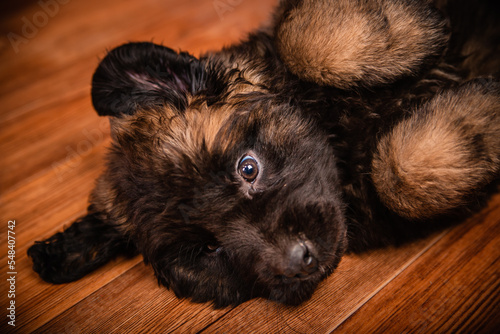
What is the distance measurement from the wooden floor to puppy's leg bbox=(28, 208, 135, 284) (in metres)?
0.12

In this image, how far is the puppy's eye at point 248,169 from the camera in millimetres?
1446

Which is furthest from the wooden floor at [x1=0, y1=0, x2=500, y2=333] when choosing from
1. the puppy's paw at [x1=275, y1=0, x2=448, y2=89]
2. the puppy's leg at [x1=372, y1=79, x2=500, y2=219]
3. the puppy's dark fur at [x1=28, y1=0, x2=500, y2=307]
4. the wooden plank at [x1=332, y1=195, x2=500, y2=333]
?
the puppy's paw at [x1=275, y1=0, x2=448, y2=89]

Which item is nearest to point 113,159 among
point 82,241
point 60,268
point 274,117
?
point 82,241

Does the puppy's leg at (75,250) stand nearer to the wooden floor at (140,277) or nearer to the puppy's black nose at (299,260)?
the wooden floor at (140,277)

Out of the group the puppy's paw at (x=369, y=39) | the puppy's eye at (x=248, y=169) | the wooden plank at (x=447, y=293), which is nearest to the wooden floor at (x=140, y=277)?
the wooden plank at (x=447, y=293)

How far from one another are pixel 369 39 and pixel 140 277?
61.3 inches

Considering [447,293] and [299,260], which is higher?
[299,260]

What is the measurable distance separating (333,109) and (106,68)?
1.03 metres

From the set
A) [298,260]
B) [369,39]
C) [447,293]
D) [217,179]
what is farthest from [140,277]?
[369,39]

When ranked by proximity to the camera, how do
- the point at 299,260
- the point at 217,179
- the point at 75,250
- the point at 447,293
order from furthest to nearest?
the point at 75,250 < the point at 447,293 < the point at 217,179 < the point at 299,260

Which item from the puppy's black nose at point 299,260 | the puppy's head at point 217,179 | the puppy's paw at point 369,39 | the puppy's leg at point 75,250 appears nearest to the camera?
the puppy's black nose at point 299,260

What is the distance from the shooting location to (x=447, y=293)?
4.96ft

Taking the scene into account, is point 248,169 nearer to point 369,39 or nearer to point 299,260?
point 299,260

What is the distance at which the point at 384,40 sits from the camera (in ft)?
5.07
